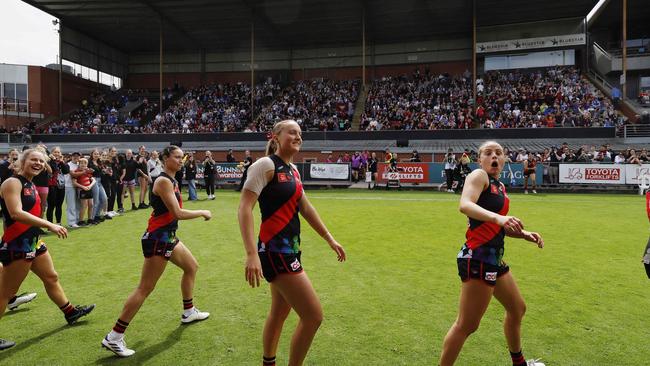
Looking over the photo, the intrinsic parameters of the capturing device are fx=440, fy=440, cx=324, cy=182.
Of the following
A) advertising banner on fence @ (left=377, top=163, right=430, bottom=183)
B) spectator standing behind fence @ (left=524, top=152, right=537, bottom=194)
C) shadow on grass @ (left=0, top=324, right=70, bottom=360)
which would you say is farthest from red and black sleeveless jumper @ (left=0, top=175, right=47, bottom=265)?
advertising banner on fence @ (left=377, top=163, right=430, bottom=183)

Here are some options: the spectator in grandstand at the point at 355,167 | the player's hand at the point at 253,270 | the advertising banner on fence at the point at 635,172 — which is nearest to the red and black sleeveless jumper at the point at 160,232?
the player's hand at the point at 253,270

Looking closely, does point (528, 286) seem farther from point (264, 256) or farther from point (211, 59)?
point (211, 59)

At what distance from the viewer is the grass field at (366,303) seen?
4.23 meters

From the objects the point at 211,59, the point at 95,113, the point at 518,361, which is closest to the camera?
the point at 518,361

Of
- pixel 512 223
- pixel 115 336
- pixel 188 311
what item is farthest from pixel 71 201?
pixel 512 223

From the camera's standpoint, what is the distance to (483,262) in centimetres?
344

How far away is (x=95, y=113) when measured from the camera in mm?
42719

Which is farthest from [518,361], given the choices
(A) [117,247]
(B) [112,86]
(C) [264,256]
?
(B) [112,86]

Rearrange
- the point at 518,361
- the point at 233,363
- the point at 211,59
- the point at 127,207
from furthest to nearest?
the point at 211,59, the point at 127,207, the point at 233,363, the point at 518,361

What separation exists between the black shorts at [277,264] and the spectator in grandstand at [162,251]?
1.28 metres

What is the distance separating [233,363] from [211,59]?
46832 millimetres

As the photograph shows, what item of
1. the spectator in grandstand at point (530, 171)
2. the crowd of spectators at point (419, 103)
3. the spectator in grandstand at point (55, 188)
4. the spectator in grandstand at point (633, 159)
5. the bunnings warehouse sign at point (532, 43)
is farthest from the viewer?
the bunnings warehouse sign at point (532, 43)

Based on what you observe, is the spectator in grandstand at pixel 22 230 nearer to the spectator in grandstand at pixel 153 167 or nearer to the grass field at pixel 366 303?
the grass field at pixel 366 303

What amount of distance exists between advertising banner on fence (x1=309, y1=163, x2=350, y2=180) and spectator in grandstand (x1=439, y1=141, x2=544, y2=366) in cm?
2041
